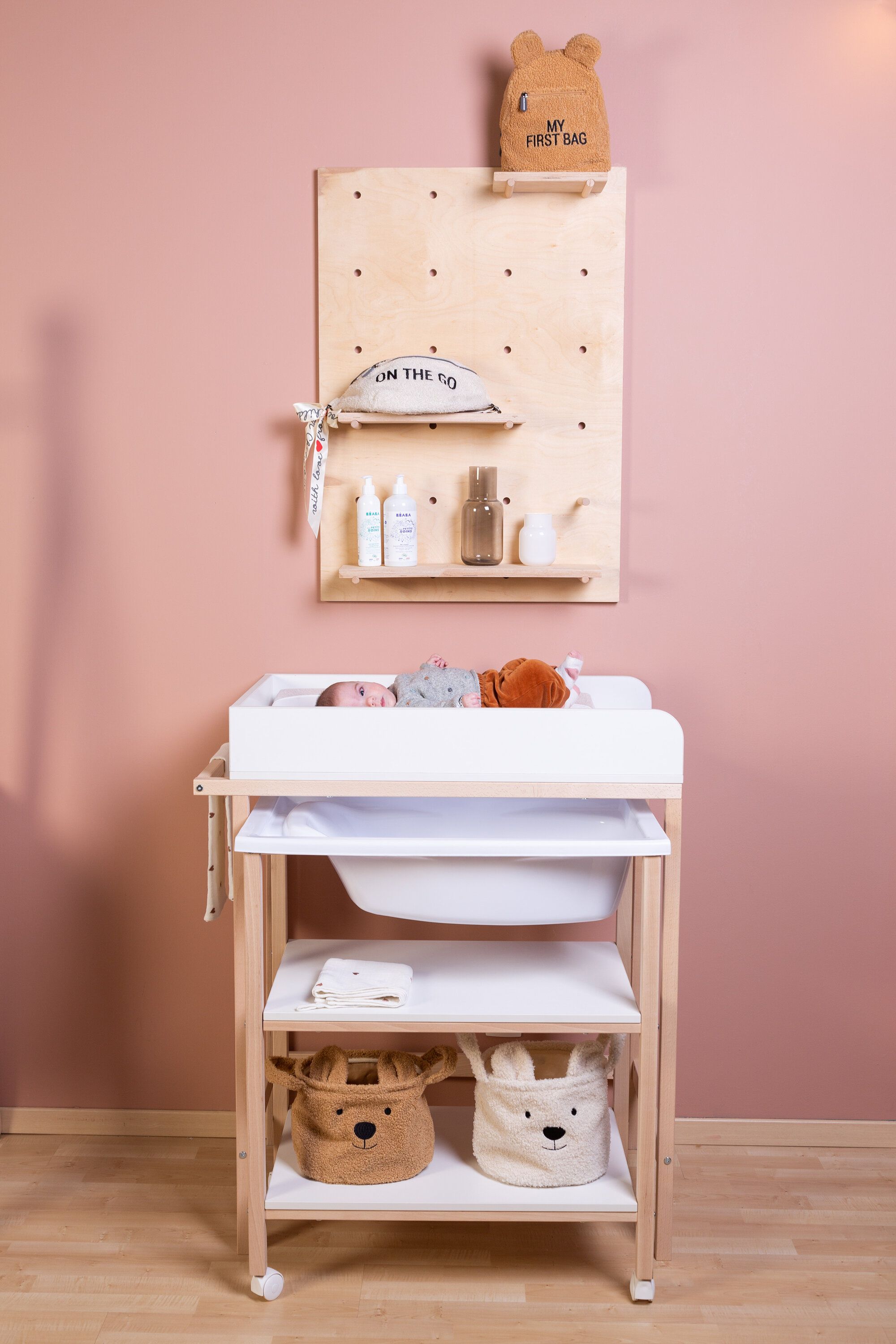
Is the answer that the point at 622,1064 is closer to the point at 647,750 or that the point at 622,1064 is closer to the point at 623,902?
the point at 623,902

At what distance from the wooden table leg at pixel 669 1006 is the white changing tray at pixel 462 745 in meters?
0.10

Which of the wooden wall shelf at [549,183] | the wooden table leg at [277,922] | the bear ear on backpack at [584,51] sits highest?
the bear ear on backpack at [584,51]

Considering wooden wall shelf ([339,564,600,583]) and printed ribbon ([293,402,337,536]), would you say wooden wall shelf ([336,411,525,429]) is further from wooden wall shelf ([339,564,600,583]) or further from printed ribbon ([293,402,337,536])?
wooden wall shelf ([339,564,600,583])

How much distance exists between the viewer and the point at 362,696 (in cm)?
179

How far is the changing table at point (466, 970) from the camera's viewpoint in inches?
64.4

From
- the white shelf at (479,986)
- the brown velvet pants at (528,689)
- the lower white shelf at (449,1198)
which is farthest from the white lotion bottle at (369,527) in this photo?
the lower white shelf at (449,1198)

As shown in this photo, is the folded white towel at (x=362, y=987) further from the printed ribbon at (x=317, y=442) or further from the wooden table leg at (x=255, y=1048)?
the printed ribbon at (x=317, y=442)

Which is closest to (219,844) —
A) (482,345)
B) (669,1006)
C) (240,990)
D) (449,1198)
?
(240,990)

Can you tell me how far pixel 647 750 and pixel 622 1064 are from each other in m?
0.67

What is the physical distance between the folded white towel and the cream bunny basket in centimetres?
19

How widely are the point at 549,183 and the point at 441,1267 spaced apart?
1916mm


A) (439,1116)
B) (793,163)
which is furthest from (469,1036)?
(793,163)

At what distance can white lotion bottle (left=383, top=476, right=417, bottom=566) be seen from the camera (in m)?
2.01

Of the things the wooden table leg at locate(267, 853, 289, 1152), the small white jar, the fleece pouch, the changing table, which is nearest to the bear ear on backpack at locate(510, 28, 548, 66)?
the fleece pouch
